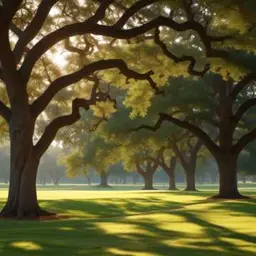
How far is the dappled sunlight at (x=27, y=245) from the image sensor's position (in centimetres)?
1181

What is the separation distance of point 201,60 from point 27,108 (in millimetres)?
17042

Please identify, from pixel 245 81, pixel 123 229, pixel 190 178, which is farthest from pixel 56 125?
pixel 190 178

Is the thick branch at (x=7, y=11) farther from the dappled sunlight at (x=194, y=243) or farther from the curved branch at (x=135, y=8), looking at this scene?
the dappled sunlight at (x=194, y=243)

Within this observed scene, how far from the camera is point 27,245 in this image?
12.3 meters

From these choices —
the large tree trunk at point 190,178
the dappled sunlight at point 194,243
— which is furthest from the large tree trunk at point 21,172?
the large tree trunk at point 190,178

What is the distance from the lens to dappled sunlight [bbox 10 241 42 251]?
11806 millimetres

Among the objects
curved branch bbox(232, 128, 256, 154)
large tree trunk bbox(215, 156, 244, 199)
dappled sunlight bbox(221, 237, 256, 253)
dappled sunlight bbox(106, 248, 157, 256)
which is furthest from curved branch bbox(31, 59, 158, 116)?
large tree trunk bbox(215, 156, 244, 199)

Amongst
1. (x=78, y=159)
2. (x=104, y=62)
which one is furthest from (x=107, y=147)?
(x=104, y=62)

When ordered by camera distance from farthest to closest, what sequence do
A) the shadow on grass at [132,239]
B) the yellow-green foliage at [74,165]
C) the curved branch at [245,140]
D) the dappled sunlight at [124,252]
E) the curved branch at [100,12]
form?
1. the yellow-green foliage at [74,165]
2. the curved branch at [245,140]
3. the curved branch at [100,12]
4. the shadow on grass at [132,239]
5. the dappled sunlight at [124,252]

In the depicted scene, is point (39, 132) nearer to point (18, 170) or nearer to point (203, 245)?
point (18, 170)

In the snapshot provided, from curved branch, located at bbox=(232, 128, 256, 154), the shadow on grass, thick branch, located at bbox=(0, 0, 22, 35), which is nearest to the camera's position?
the shadow on grass

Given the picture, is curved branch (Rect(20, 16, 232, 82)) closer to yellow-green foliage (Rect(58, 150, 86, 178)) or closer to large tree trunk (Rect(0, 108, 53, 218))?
large tree trunk (Rect(0, 108, 53, 218))

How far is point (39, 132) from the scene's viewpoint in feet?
234

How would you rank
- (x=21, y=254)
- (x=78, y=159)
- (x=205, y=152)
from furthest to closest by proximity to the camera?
(x=205, y=152) → (x=78, y=159) → (x=21, y=254)
